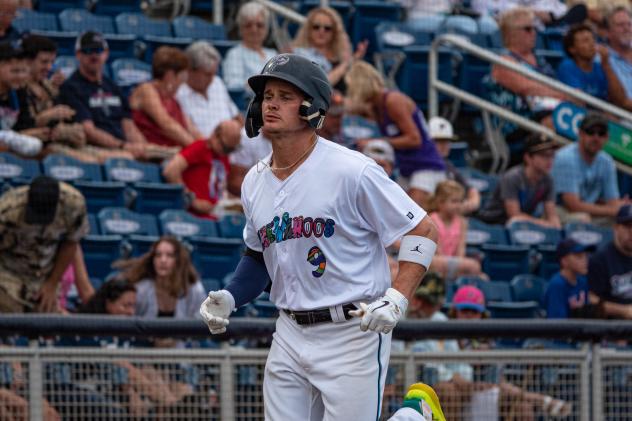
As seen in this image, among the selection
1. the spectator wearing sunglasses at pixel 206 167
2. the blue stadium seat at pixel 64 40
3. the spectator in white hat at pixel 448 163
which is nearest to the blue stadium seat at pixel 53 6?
the blue stadium seat at pixel 64 40

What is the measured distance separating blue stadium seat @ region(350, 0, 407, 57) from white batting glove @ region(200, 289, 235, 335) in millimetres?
6632

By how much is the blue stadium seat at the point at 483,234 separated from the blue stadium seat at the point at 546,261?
0.25 metres

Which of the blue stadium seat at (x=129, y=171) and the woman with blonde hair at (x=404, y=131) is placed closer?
the blue stadium seat at (x=129, y=171)

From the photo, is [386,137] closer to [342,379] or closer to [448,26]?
[448,26]

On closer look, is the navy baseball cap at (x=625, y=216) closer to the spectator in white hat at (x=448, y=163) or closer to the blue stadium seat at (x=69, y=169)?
the spectator in white hat at (x=448, y=163)

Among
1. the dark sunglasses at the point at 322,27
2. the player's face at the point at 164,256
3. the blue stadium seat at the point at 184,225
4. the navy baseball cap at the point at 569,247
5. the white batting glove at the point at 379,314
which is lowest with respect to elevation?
the navy baseball cap at the point at 569,247

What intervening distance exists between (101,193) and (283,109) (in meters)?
4.28

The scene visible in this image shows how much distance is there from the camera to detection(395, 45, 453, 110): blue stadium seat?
35.6 ft

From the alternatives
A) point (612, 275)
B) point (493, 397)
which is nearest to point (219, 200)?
point (612, 275)

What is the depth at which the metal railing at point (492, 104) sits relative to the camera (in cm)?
1045

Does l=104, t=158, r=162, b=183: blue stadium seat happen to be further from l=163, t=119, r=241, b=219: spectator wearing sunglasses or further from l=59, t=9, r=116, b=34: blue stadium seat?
l=59, t=9, r=116, b=34: blue stadium seat

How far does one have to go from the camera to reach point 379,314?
4.22 metres

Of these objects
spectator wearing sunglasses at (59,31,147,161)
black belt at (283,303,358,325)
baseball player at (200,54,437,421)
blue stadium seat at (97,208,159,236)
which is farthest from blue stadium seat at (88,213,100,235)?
black belt at (283,303,358,325)

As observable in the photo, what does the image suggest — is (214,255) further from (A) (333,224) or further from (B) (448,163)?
(A) (333,224)
